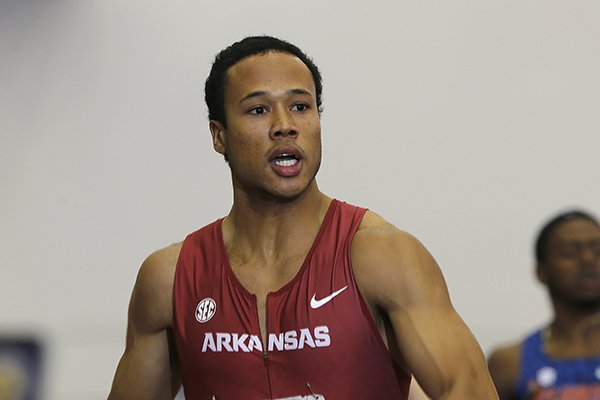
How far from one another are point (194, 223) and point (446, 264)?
3.37ft

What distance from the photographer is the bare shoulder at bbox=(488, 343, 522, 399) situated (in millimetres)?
3949

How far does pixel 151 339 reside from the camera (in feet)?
9.41

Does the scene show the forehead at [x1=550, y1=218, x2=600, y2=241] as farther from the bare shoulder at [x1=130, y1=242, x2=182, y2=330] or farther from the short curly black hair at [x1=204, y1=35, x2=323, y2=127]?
the bare shoulder at [x1=130, y1=242, x2=182, y2=330]

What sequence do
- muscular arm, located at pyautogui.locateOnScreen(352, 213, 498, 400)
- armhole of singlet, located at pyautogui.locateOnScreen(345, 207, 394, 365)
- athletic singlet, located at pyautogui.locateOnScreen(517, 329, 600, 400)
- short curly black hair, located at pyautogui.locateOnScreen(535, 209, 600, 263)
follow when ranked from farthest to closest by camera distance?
short curly black hair, located at pyautogui.locateOnScreen(535, 209, 600, 263), athletic singlet, located at pyautogui.locateOnScreen(517, 329, 600, 400), armhole of singlet, located at pyautogui.locateOnScreen(345, 207, 394, 365), muscular arm, located at pyautogui.locateOnScreen(352, 213, 498, 400)

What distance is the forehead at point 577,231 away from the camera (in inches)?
162

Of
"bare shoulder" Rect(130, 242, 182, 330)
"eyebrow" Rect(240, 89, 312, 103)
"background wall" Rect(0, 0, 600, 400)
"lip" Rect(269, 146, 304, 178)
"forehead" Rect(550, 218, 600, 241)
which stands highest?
"background wall" Rect(0, 0, 600, 400)

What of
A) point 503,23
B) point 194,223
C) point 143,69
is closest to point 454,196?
point 503,23

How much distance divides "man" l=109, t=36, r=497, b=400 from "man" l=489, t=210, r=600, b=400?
1294mm

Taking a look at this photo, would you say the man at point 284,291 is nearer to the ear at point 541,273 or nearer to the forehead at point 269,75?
the forehead at point 269,75

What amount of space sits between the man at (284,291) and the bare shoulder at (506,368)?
133 centimetres

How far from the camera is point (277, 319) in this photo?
2.62m

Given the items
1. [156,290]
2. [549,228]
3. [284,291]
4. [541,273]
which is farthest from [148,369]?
[549,228]

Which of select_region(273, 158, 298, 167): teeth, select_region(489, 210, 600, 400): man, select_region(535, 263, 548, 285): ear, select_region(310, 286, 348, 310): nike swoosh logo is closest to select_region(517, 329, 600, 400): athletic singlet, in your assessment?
select_region(489, 210, 600, 400): man

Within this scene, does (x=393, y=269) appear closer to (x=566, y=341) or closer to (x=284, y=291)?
(x=284, y=291)
